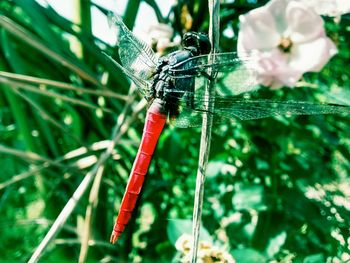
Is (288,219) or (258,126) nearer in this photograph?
(288,219)

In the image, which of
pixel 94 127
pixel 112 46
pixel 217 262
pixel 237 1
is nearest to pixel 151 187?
pixel 94 127

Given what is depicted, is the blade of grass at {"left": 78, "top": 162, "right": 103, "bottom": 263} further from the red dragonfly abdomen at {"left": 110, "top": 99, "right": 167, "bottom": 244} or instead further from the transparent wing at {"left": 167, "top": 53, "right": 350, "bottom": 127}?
the transparent wing at {"left": 167, "top": 53, "right": 350, "bottom": 127}

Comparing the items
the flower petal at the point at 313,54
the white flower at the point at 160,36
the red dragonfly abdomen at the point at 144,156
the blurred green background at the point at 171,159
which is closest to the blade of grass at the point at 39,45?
the blurred green background at the point at 171,159

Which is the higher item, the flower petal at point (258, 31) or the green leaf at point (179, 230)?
the flower petal at point (258, 31)

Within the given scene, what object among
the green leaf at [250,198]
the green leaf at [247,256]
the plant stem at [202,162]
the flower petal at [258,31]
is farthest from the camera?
the green leaf at [250,198]

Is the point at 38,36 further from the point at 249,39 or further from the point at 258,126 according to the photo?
the point at 249,39

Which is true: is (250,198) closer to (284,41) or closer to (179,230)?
(179,230)

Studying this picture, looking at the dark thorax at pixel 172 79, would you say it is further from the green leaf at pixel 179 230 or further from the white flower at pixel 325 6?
the green leaf at pixel 179 230
